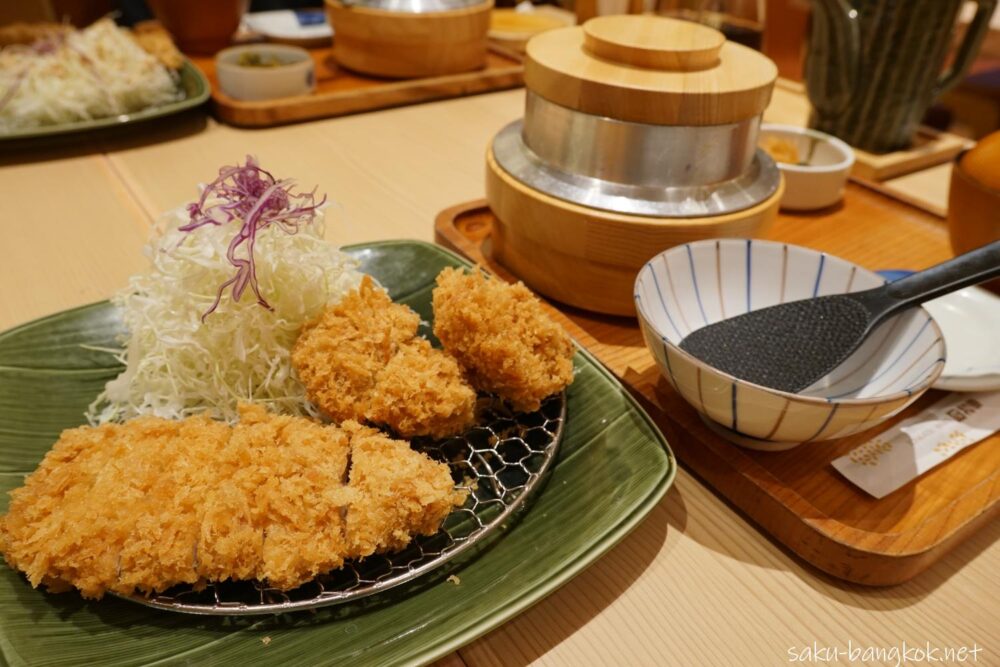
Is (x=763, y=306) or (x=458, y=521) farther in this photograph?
(x=763, y=306)

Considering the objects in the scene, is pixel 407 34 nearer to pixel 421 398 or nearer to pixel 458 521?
pixel 421 398

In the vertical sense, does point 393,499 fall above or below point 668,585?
above

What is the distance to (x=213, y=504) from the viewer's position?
0.96m

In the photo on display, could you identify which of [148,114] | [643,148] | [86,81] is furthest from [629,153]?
[86,81]

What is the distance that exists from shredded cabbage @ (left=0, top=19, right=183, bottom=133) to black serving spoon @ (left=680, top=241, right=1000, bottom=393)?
2.17m

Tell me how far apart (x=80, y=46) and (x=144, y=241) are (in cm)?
117

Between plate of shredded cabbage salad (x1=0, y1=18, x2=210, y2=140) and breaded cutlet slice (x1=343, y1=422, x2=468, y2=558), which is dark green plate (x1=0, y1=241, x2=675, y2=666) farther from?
plate of shredded cabbage salad (x1=0, y1=18, x2=210, y2=140)

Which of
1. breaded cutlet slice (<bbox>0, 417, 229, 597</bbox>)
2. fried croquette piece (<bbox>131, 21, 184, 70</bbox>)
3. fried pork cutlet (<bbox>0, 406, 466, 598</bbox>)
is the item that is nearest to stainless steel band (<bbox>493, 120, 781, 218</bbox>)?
fried pork cutlet (<bbox>0, 406, 466, 598</bbox>)

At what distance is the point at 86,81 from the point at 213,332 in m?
1.59

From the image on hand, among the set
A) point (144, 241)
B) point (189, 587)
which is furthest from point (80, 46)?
point (189, 587)

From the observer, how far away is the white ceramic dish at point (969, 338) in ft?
Answer: 4.11

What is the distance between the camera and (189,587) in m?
0.94

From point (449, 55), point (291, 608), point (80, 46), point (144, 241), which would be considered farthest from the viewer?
point (449, 55)

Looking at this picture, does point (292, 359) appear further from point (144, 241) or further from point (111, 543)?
point (144, 241)
